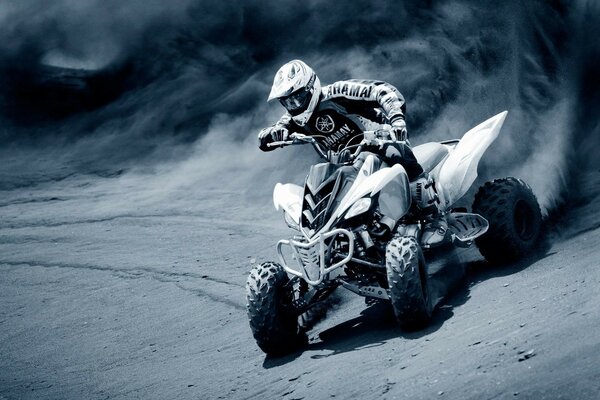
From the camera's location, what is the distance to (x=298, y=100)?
5957 mm

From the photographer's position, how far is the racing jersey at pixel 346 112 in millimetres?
6039

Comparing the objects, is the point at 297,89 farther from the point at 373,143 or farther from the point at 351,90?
the point at 373,143

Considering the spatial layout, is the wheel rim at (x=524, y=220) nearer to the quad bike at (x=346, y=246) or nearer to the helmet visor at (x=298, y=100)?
the quad bike at (x=346, y=246)

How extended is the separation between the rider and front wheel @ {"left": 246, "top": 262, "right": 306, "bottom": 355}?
1.01 m

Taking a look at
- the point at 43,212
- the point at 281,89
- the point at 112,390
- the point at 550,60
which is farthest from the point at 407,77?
the point at 112,390

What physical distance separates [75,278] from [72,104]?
6.53m

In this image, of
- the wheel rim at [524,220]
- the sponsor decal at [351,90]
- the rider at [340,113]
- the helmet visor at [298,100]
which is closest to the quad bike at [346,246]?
the rider at [340,113]

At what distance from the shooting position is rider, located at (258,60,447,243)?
587 cm

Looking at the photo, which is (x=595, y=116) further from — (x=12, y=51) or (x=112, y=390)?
(x=12, y=51)

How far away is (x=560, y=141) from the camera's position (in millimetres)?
9484

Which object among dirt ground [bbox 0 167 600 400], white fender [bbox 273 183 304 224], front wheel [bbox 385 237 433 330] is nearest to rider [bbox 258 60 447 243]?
white fender [bbox 273 183 304 224]

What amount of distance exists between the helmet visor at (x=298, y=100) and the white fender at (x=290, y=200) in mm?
627

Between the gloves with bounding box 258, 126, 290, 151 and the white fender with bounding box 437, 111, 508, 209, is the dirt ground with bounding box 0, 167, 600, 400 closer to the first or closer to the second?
the white fender with bounding box 437, 111, 508, 209

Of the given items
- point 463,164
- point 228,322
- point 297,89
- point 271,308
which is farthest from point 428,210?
point 228,322
